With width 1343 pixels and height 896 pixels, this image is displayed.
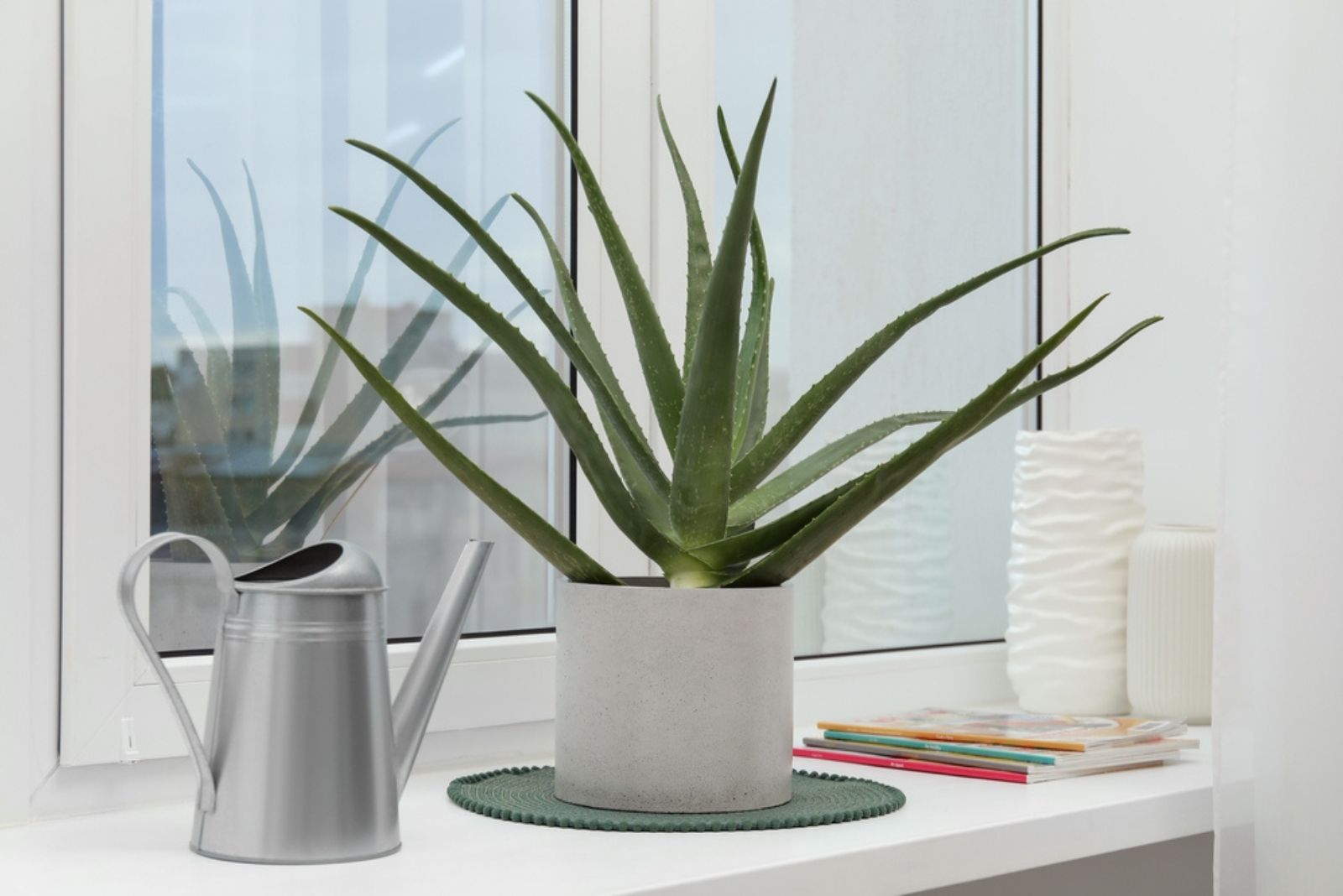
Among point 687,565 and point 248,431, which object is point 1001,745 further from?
point 248,431

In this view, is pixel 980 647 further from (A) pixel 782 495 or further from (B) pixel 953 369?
(A) pixel 782 495

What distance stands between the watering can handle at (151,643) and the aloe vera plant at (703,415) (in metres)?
0.14

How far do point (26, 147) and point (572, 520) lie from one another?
1.80ft

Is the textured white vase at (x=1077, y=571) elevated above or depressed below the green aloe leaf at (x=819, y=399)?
below

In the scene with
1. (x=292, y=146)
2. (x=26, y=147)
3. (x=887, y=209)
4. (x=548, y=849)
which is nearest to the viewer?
(x=548, y=849)

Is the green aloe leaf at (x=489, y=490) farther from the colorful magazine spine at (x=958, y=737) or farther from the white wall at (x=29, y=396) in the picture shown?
the colorful magazine spine at (x=958, y=737)

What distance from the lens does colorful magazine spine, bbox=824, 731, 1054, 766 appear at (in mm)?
1147

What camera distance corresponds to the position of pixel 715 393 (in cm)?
91

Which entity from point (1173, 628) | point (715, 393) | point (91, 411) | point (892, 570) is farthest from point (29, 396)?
point (1173, 628)

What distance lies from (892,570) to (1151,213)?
555 mm

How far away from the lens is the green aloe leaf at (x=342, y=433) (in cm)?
111

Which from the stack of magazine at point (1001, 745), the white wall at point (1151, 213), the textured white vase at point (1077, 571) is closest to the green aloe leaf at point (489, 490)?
the stack of magazine at point (1001, 745)

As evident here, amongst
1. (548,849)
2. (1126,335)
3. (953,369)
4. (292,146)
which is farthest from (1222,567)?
(292,146)

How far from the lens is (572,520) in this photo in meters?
1.32
